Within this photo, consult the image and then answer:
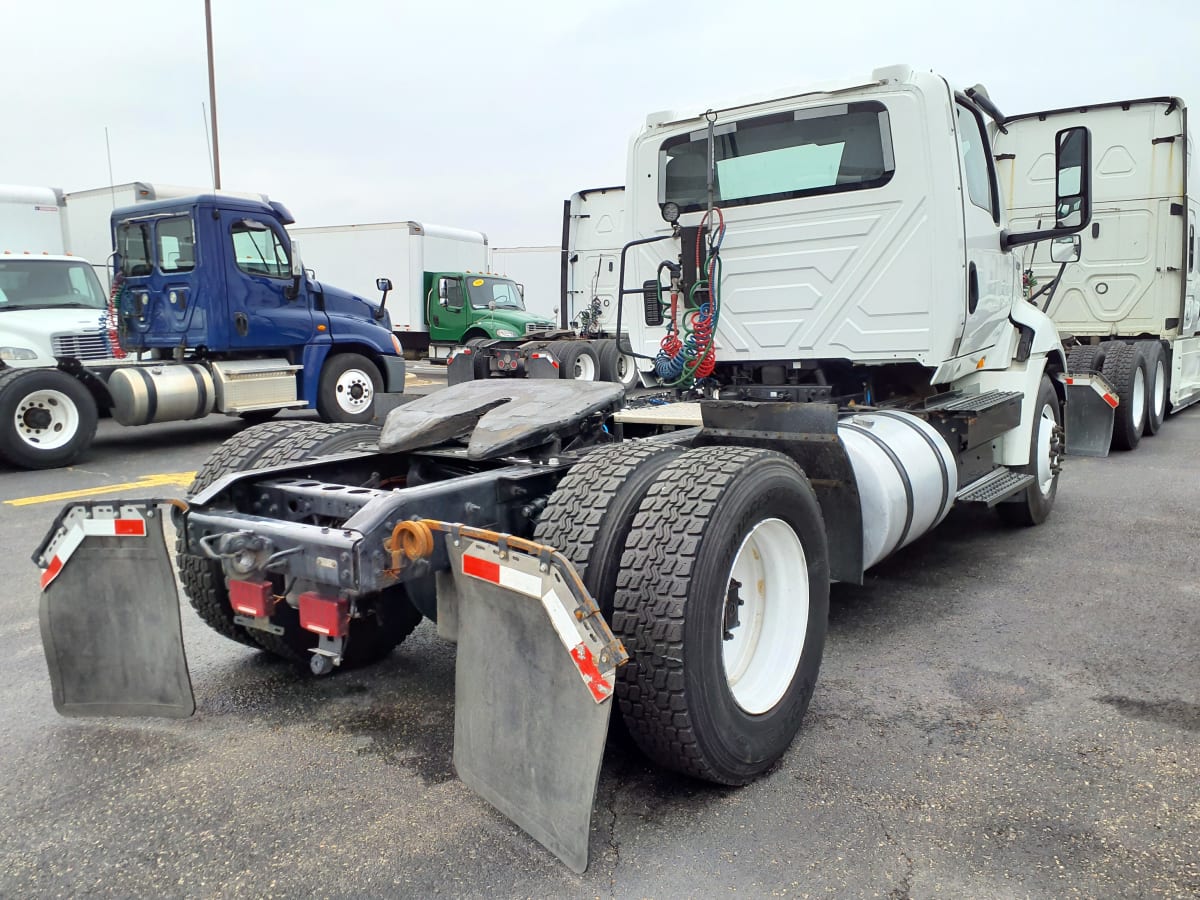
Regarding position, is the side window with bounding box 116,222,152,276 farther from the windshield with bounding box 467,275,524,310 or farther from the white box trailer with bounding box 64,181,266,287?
the windshield with bounding box 467,275,524,310

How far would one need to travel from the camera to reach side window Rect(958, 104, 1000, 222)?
4906 mm

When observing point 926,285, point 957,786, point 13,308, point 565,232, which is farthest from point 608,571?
point 565,232

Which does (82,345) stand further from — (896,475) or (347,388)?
(896,475)

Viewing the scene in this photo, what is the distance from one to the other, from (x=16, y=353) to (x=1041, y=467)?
1027cm

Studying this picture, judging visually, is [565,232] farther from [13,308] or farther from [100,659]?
[100,659]

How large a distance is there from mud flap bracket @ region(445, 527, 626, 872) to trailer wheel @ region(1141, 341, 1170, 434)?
953cm

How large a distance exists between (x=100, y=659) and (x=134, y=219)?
9.00m

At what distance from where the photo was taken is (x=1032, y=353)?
5.98 metres

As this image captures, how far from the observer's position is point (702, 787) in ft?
9.30

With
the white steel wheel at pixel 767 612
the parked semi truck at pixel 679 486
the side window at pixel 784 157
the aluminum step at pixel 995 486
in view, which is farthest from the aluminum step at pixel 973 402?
the white steel wheel at pixel 767 612

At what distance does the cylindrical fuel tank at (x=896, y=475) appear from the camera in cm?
396

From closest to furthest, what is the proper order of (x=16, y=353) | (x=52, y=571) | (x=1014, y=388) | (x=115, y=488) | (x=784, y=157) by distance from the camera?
1. (x=52, y=571)
2. (x=784, y=157)
3. (x=1014, y=388)
4. (x=115, y=488)
5. (x=16, y=353)

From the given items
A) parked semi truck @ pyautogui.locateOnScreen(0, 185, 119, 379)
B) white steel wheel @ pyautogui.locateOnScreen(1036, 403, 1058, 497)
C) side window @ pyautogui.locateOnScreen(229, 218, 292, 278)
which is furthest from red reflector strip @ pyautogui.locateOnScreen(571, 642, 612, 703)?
parked semi truck @ pyautogui.locateOnScreen(0, 185, 119, 379)

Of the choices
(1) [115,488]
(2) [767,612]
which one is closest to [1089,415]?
(2) [767,612]
